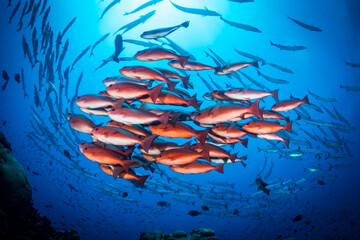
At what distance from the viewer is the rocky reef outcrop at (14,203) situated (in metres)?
7.36

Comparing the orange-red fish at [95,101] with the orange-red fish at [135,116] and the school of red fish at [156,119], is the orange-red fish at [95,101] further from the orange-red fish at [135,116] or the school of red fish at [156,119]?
the orange-red fish at [135,116]

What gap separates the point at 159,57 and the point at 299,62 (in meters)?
27.5

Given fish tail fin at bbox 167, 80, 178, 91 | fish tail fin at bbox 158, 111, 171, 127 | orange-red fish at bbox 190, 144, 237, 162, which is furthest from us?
orange-red fish at bbox 190, 144, 237, 162

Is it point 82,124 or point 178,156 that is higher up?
point 82,124

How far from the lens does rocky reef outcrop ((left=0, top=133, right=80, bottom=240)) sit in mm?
7359

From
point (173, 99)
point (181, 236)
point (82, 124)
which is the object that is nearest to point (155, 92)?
point (173, 99)

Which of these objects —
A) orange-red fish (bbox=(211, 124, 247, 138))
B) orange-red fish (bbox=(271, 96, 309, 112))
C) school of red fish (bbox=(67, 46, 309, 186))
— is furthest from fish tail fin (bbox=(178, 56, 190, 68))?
orange-red fish (bbox=(271, 96, 309, 112))

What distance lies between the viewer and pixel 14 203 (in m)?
7.91

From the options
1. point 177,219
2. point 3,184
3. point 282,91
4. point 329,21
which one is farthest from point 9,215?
point 177,219

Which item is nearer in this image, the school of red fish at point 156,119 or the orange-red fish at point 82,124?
the school of red fish at point 156,119

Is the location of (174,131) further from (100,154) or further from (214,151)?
(100,154)

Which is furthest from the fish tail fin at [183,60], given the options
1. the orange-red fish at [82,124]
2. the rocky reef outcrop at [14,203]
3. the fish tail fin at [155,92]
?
the rocky reef outcrop at [14,203]

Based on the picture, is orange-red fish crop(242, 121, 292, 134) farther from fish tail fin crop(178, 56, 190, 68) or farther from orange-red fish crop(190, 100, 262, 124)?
fish tail fin crop(178, 56, 190, 68)

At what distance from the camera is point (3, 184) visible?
7.49 meters
